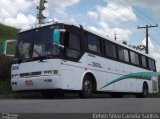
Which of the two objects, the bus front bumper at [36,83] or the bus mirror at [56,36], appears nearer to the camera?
the bus mirror at [56,36]

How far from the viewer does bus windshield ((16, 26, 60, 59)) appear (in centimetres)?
1642

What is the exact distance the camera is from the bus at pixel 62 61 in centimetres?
1622

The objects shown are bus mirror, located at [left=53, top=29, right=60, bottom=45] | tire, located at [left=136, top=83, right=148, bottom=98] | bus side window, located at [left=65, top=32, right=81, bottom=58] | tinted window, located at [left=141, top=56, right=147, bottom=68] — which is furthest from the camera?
tinted window, located at [left=141, top=56, right=147, bottom=68]

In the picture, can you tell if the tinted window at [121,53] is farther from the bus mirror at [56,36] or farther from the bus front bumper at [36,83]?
the bus front bumper at [36,83]

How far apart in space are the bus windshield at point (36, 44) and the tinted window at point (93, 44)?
244 cm

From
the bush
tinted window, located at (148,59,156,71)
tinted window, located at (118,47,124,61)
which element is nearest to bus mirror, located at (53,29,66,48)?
tinted window, located at (118,47,124,61)

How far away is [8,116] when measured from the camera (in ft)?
27.7

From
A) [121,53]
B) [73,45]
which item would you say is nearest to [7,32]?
[121,53]

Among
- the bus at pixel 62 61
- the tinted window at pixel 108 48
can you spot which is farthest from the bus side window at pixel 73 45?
the tinted window at pixel 108 48

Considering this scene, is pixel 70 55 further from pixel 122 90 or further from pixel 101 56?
pixel 122 90

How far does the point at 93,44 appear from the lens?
18953 mm

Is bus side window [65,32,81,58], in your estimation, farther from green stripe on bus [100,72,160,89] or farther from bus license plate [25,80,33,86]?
green stripe on bus [100,72,160,89]

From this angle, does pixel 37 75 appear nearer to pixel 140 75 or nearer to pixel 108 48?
pixel 108 48

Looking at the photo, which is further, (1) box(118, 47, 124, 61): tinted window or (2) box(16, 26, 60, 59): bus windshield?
(1) box(118, 47, 124, 61): tinted window
